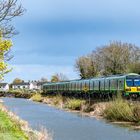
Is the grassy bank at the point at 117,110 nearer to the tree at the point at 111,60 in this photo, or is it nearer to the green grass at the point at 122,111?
the green grass at the point at 122,111

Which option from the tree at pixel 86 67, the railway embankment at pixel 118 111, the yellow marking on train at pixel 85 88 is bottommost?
the railway embankment at pixel 118 111

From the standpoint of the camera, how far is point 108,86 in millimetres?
64188

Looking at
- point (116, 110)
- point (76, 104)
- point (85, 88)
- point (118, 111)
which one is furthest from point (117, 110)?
point (85, 88)

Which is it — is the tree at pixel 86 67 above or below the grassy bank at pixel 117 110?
above

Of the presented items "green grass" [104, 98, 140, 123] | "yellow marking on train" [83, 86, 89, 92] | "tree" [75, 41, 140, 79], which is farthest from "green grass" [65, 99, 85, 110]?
"tree" [75, 41, 140, 79]

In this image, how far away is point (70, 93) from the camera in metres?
93.7

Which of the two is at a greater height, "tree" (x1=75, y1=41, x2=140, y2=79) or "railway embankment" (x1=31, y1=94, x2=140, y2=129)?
"tree" (x1=75, y1=41, x2=140, y2=79)

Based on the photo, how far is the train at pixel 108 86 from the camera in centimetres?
5681

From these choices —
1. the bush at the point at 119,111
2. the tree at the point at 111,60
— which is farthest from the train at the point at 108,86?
the tree at the point at 111,60

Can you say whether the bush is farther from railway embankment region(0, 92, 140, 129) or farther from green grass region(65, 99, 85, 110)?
green grass region(65, 99, 85, 110)

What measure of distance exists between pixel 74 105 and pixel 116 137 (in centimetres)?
3411

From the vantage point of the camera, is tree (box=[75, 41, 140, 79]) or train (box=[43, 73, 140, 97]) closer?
train (box=[43, 73, 140, 97])

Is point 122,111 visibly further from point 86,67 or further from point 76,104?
point 86,67

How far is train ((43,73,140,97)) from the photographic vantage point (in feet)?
186
